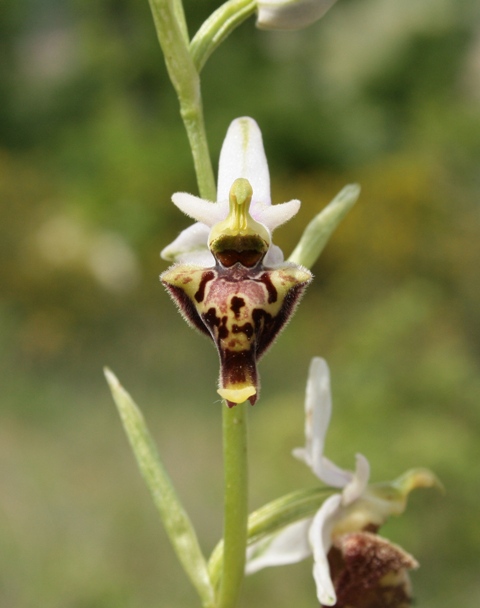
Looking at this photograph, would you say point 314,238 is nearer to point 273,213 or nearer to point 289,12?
point 273,213

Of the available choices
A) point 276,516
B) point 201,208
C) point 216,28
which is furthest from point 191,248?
point 276,516

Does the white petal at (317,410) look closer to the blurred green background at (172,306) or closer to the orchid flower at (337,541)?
the orchid flower at (337,541)

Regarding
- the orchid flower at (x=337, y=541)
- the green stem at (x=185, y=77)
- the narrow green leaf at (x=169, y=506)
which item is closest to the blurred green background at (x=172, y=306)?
the orchid flower at (x=337, y=541)

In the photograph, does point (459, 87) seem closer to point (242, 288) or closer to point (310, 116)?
point (310, 116)

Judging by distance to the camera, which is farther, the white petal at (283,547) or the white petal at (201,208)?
the white petal at (283,547)

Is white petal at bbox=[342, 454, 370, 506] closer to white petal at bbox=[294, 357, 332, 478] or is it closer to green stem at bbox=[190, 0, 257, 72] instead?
white petal at bbox=[294, 357, 332, 478]

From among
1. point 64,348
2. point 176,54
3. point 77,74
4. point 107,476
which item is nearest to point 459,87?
point 77,74

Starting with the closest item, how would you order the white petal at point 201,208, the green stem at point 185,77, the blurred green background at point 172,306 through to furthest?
the white petal at point 201,208 → the green stem at point 185,77 → the blurred green background at point 172,306
